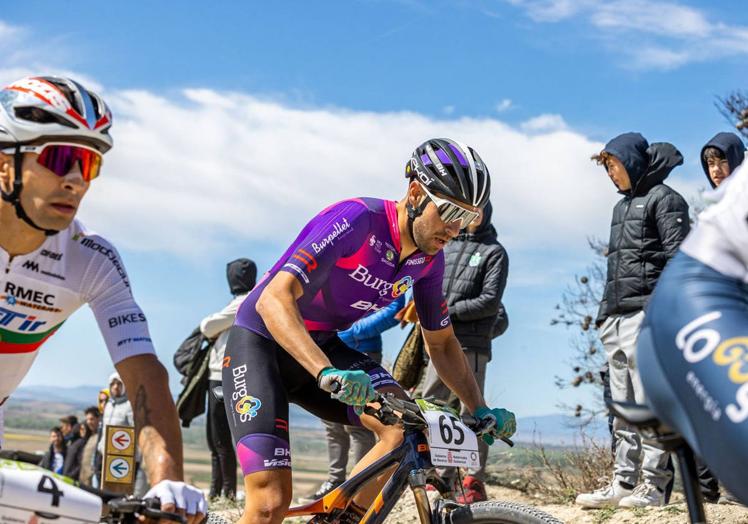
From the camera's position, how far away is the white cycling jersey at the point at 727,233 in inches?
108

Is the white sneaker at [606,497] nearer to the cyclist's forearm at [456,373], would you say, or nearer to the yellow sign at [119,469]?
the cyclist's forearm at [456,373]

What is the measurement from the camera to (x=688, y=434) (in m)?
2.67

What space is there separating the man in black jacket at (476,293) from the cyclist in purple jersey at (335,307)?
7.73 ft

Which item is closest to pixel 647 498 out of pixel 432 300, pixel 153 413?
pixel 432 300

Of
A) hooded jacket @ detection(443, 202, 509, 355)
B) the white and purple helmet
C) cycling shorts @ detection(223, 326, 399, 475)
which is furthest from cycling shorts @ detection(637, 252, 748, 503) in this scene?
hooded jacket @ detection(443, 202, 509, 355)

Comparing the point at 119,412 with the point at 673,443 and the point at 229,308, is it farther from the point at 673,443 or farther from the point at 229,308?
the point at 673,443

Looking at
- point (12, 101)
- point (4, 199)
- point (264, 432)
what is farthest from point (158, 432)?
point (264, 432)

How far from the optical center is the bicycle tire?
4.25 meters

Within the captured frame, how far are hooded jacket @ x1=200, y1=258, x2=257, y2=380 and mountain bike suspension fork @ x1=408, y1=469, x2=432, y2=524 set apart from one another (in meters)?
4.83

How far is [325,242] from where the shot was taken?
4.76 meters

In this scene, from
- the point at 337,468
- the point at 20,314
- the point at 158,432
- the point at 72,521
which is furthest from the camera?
the point at 337,468

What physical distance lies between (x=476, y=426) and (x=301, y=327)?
943 millimetres

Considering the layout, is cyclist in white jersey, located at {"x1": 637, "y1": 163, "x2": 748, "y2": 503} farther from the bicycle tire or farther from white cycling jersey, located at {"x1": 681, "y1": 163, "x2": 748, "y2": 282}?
the bicycle tire

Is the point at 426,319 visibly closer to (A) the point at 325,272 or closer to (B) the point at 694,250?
(A) the point at 325,272
